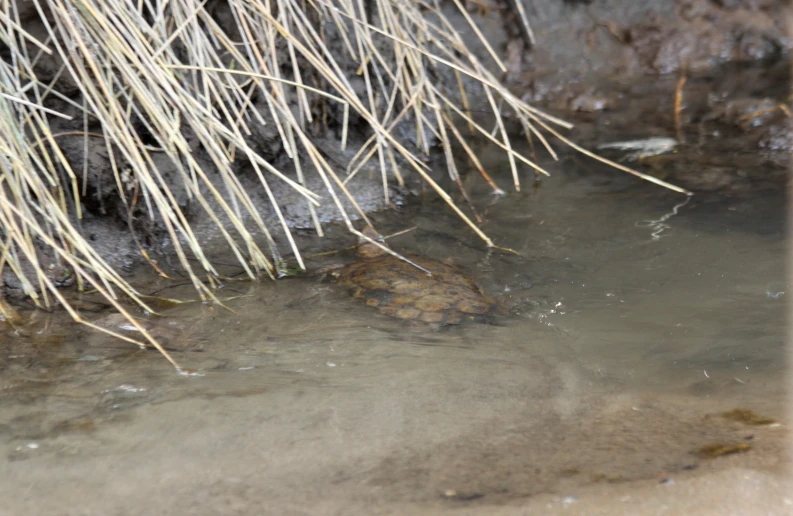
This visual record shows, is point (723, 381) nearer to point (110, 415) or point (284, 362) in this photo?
point (284, 362)

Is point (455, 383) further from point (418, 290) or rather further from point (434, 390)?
point (418, 290)

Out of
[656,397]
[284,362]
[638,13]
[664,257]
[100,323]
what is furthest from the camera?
[638,13]

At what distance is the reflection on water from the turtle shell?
0.06 m

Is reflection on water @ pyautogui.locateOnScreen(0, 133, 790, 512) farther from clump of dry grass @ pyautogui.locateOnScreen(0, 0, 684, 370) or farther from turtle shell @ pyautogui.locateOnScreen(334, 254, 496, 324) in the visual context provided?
clump of dry grass @ pyautogui.locateOnScreen(0, 0, 684, 370)

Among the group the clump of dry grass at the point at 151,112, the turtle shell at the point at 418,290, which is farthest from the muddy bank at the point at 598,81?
the turtle shell at the point at 418,290

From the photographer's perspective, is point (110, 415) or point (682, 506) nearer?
point (682, 506)

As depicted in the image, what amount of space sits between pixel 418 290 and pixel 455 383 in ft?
1.89

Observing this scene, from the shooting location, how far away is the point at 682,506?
4.41 ft

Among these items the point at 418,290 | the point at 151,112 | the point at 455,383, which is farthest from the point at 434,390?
the point at 151,112

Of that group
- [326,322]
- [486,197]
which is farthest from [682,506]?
[486,197]

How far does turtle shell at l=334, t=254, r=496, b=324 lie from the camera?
7.54 ft

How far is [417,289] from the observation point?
2.40 meters

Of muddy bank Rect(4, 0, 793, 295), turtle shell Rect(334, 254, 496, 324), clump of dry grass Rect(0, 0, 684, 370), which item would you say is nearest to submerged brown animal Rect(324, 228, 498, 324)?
turtle shell Rect(334, 254, 496, 324)

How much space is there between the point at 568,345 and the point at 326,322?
0.73 meters
